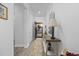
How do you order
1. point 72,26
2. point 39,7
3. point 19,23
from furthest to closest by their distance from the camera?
point 39,7 → point 19,23 → point 72,26

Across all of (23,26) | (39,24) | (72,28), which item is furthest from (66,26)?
(39,24)

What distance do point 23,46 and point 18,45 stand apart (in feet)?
0.87

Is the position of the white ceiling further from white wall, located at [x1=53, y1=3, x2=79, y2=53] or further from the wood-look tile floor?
white wall, located at [x1=53, y1=3, x2=79, y2=53]

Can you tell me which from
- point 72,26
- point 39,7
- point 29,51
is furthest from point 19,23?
point 72,26

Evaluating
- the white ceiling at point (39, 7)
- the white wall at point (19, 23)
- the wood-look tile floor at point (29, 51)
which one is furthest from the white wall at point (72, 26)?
the white wall at point (19, 23)

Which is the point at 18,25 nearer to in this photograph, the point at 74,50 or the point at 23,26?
the point at 23,26

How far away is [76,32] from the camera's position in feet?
9.72

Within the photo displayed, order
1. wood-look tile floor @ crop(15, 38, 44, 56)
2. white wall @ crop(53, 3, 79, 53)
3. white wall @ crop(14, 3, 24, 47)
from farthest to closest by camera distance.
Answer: white wall @ crop(14, 3, 24, 47)
wood-look tile floor @ crop(15, 38, 44, 56)
white wall @ crop(53, 3, 79, 53)

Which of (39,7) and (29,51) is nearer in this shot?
(29,51)


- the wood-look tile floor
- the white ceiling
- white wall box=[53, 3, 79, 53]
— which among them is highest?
the white ceiling

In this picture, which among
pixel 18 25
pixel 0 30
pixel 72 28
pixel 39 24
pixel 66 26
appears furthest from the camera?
pixel 39 24

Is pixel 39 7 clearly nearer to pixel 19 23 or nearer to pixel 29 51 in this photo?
pixel 19 23

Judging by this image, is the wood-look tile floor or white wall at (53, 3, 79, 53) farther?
the wood-look tile floor

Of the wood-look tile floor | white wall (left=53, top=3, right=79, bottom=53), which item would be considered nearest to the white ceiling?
the wood-look tile floor
